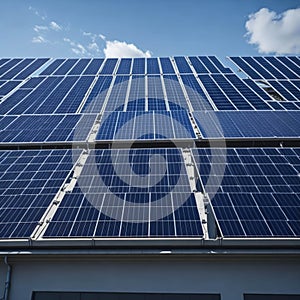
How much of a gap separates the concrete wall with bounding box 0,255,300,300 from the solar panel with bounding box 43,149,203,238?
→ 81 cm

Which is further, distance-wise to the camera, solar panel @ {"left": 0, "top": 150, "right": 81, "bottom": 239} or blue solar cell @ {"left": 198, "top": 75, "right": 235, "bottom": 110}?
blue solar cell @ {"left": 198, "top": 75, "right": 235, "bottom": 110}

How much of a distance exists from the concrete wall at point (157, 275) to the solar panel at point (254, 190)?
3.00 ft

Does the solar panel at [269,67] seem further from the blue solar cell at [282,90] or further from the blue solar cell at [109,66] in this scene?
the blue solar cell at [109,66]

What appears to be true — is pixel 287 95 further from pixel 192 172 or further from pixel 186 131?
pixel 192 172

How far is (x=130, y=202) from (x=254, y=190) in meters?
4.29

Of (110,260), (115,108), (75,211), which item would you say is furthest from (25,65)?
(110,260)

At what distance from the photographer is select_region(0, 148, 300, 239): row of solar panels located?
23.1 feet

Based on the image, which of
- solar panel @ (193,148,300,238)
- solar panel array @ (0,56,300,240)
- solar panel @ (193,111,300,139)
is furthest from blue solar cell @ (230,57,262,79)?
solar panel @ (193,148,300,238)

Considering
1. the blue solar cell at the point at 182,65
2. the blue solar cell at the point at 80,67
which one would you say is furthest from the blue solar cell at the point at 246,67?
the blue solar cell at the point at 80,67

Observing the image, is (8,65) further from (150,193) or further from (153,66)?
(150,193)

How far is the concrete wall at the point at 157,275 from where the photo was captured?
6734 millimetres

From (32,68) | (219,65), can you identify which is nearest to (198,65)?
(219,65)

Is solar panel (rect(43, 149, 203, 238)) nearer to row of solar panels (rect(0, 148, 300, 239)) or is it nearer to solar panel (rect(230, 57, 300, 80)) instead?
row of solar panels (rect(0, 148, 300, 239))

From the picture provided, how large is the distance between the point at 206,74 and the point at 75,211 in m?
17.0
